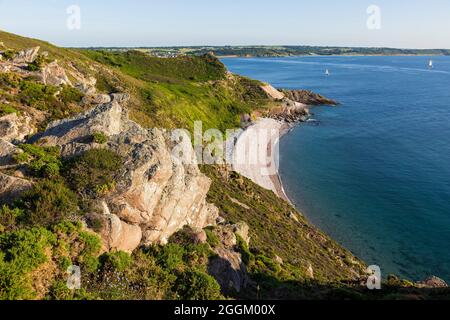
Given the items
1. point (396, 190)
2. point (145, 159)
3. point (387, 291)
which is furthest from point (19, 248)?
point (396, 190)

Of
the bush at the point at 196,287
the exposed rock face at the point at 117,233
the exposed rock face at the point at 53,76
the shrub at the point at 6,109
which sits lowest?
the bush at the point at 196,287

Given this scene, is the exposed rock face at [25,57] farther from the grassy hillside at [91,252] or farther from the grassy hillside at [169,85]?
the grassy hillside at [169,85]

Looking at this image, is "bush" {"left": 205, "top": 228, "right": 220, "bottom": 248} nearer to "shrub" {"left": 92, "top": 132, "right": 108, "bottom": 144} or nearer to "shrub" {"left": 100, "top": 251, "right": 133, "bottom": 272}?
"shrub" {"left": 100, "top": 251, "right": 133, "bottom": 272}

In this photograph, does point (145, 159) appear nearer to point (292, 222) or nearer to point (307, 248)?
point (307, 248)

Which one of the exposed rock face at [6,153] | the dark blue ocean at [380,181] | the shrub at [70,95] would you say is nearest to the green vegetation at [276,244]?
the dark blue ocean at [380,181]

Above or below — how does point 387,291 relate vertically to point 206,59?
below

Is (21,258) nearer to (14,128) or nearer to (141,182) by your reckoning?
(141,182)
